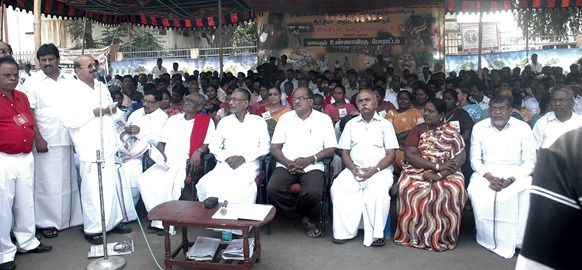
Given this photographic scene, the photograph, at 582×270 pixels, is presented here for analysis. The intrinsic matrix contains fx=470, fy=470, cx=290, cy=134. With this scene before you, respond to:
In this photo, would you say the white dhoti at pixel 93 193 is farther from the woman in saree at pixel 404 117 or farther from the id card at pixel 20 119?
the woman in saree at pixel 404 117

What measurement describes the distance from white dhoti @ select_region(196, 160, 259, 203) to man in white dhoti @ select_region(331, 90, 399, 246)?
33.1 inches

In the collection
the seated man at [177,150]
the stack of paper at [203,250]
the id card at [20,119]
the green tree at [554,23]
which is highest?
the green tree at [554,23]

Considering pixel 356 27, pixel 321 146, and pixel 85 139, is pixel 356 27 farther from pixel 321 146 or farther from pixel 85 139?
pixel 85 139

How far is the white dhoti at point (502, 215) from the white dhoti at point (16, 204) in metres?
4.00

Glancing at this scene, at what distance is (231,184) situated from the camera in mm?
4695

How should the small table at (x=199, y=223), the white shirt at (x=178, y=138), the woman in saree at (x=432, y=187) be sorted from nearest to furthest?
the small table at (x=199, y=223) → the woman in saree at (x=432, y=187) → the white shirt at (x=178, y=138)

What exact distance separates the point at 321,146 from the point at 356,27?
26.6 ft

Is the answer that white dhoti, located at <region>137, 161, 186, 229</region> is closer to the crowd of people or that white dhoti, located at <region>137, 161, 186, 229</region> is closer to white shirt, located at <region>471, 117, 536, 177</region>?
the crowd of people

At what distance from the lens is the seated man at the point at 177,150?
16.3 ft

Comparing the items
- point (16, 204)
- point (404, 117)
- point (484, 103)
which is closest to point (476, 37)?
point (484, 103)

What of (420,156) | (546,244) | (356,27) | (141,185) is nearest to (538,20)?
(356,27)

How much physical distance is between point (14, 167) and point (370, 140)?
3.27m

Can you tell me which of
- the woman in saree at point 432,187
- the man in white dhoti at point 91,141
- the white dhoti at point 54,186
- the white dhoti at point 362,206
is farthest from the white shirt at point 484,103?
the white dhoti at point 54,186

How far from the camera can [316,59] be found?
12.6m
